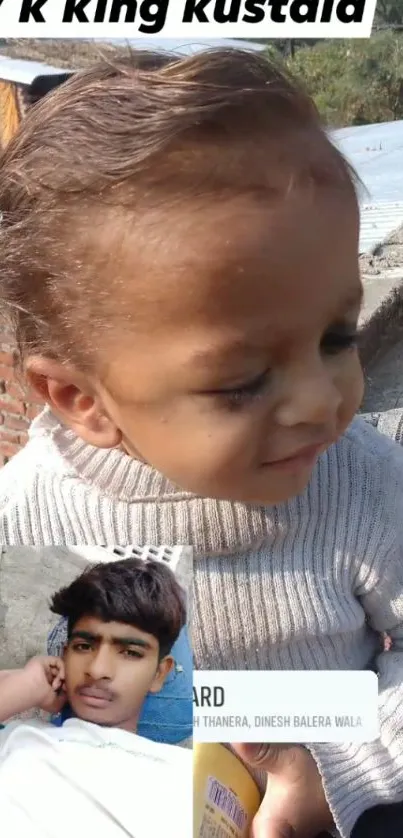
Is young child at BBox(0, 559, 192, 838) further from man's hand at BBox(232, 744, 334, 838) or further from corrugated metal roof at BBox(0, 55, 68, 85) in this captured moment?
corrugated metal roof at BBox(0, 55, 68, 85)

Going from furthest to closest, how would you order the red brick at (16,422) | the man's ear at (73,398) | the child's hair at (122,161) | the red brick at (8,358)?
1. the red brick at (16,422)
2. the red brick at (8,358)
3. the man's ear at (73,398)
4. the child's hair at (122,161)

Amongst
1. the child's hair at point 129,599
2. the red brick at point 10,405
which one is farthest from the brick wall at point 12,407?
the child's hair at point 129,599

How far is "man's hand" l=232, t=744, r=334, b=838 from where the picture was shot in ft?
4.41

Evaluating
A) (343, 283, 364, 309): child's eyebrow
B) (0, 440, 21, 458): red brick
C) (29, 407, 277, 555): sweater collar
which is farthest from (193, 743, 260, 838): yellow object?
(343, 283, 364, 309): child's eyebrow

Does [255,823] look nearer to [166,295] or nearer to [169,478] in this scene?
[169,478]

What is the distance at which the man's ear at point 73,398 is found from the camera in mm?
1248

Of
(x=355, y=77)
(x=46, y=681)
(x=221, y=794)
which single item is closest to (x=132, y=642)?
(x=46, y=681)

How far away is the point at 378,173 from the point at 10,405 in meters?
0.67

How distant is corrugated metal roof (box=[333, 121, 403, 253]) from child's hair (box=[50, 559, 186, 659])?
1.75ft

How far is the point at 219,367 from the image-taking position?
3.80 feet

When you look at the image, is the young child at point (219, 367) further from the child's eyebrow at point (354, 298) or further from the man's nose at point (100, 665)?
the man's nose at point (100, 665)

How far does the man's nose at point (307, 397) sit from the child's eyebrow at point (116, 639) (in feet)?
1.24

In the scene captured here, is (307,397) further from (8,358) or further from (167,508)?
(8,358)

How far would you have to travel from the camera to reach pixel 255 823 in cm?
136
